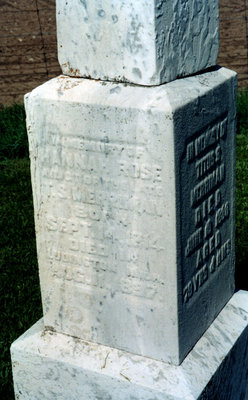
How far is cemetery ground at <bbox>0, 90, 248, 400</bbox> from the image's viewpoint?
382 centimetres

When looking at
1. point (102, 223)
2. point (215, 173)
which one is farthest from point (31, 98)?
point (215, 173)

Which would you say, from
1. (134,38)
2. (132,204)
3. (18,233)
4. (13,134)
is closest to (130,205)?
(132,204)

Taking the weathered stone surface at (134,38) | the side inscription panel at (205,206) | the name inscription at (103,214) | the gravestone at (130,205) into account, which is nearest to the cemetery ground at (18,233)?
the gravestone at (130,205)

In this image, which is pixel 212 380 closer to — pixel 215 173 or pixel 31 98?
pixel 215 173

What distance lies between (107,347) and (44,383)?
27 centimetres

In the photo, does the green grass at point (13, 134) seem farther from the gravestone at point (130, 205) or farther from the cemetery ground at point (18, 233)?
the gravestone at point (130, 205)

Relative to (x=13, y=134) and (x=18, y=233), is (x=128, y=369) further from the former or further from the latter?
(x=13, y=134)

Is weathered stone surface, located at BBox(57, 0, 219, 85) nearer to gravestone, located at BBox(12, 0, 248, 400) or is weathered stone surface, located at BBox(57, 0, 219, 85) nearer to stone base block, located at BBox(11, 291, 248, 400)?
gravestone, located at BBox(12, 0, 248, 400)

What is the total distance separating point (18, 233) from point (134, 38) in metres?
2.94

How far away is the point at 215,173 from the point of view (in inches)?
94.5

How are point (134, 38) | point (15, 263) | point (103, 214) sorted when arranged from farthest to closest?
point (15, 263) → point (103, 214) → point (134, 38)

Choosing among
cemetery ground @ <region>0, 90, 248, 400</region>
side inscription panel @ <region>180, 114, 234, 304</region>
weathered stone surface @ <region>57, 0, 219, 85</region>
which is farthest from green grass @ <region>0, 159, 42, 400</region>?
weathered stone surface @ <region>57, 0, 219, 85</region>

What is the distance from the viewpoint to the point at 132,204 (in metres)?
2.18

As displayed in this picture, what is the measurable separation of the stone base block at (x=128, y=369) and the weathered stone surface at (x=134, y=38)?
0.92 meters
